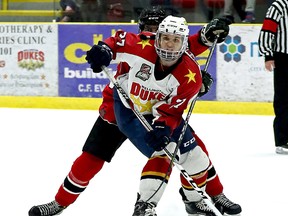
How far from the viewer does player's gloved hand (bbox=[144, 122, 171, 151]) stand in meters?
2.81

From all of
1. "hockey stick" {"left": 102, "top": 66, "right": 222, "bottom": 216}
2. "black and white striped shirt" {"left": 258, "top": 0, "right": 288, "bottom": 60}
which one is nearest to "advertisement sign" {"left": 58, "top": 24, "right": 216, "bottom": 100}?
"black and white striped shirt" {"left": 258, "top": 0, "right": 288, "bottom": 60}

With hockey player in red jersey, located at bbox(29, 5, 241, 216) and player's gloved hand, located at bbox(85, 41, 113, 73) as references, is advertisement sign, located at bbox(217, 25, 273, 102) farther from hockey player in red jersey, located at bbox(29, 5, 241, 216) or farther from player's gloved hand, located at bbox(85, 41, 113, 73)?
player's gloved hand, located at bbox(85, 41, 113, 73)

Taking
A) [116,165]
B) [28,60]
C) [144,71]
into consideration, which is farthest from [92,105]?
[144,71]

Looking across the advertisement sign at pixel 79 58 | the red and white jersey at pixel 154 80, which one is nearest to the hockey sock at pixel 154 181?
the red and white jersey at pixel 154 80

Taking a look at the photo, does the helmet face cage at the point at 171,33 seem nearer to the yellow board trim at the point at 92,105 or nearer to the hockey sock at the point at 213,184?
the hockey sock at the point at 213,184

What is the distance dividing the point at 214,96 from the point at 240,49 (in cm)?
44

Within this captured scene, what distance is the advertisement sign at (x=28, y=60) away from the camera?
6.68 metres

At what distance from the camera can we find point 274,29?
4.63 metres

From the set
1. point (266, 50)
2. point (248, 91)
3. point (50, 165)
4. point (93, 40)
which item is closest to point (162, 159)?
point (50, 165)

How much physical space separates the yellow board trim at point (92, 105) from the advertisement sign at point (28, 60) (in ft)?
0.29

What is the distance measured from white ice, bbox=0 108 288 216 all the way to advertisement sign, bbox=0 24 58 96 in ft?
1.60

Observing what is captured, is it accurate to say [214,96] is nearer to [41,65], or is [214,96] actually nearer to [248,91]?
[248,91]

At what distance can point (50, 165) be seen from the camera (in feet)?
14.3

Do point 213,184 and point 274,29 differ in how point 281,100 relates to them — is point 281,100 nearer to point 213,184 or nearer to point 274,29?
point 274,29
